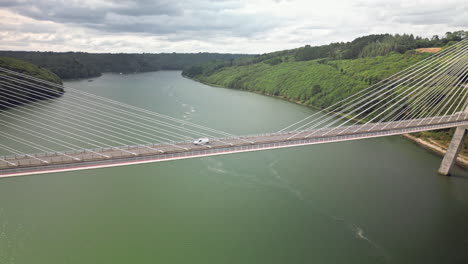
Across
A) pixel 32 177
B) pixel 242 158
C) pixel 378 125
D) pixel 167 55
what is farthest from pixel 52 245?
pixel 167 55

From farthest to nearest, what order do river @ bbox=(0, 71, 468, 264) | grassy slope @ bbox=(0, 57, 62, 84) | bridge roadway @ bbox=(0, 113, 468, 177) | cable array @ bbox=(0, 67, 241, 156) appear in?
grassy slope @ bbox=(0, 57, 62, 84)
cable array @ bbox=(0, 67, 241, 156)
river @ bbox=(0, 71, 468, 264)
bridge roadway @ bbox=(0, 113, 468, 177)

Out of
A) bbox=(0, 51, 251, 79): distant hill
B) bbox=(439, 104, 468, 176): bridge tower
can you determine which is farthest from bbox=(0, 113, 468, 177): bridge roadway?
bbox=(0, 51, 251, 79): distant hill

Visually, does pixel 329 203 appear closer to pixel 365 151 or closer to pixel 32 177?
pixel 365 151

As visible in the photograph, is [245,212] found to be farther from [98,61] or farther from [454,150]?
[98,61]

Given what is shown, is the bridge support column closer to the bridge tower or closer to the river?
the bridge tower

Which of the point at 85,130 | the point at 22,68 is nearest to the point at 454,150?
the point at 85,130
